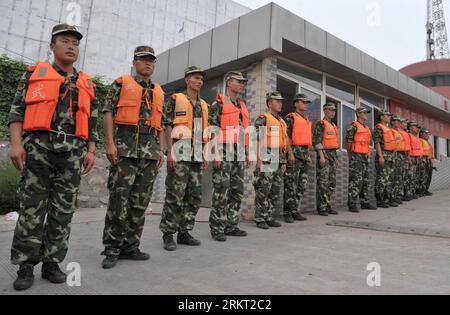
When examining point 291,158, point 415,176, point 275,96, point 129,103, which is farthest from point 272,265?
point 415,176

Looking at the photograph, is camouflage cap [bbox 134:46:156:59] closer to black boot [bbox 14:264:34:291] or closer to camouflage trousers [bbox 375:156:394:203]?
black boot [bbox 14:264:34:291]

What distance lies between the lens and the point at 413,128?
8859 mm

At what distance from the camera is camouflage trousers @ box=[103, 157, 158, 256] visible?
9.64ft

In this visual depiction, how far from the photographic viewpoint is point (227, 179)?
410 centimetres

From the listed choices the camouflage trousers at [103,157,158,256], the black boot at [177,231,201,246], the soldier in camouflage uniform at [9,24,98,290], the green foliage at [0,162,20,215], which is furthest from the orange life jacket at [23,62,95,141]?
the green foliage at [0,162,20,215]

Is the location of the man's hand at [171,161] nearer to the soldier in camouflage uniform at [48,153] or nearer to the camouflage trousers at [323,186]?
the soldier in camouflage uniform at [48,153]

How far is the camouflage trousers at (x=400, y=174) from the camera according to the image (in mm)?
7715

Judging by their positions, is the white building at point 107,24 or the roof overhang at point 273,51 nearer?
the roof overhang at point 273,51

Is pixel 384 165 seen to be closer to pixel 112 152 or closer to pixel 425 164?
pixel 425 164

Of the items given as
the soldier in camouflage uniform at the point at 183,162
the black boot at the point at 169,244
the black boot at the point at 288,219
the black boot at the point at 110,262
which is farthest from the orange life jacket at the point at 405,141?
the black boot at the point at 110,262

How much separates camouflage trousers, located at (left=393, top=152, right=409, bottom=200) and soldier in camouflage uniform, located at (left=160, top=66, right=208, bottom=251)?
5.65 metres

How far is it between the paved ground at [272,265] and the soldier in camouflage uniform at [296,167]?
34.3 inches

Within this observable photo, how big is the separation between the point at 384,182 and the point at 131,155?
5.96 metres

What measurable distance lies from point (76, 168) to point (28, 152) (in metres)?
0.34
